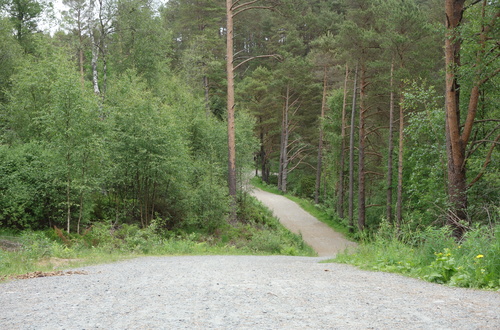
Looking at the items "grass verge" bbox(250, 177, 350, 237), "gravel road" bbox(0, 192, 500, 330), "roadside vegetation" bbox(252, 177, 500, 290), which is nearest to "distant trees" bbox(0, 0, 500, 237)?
"grass verge" bbox(250, 177, 350, 237)

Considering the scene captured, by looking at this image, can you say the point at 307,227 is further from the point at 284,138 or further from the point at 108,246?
the point at 108,246

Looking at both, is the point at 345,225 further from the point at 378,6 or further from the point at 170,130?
the point at 170,130

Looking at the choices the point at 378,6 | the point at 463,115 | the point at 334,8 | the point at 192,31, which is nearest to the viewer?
the point at 463,115

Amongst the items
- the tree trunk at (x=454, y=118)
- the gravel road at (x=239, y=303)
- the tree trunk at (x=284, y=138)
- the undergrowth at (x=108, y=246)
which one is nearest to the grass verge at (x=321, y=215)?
the tree trunk at (x=284, y=138)

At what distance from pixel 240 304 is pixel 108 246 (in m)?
8.78

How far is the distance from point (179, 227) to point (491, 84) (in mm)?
13467

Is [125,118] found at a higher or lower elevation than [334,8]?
lower

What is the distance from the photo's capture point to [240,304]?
3.57 m

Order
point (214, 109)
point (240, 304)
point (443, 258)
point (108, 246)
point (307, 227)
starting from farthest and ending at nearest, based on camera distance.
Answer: point (214, 109) → point (307, 227) → point (108, 246) → point (443, 258) → point (240, 304)

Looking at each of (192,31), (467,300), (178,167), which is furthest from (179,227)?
(192,31)

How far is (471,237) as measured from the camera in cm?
564

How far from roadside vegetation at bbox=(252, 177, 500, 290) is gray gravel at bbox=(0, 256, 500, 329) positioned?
41 centimetres

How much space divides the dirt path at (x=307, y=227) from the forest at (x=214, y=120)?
5.17 feet

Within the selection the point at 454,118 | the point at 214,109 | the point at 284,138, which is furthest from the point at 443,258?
the point at 284,138
